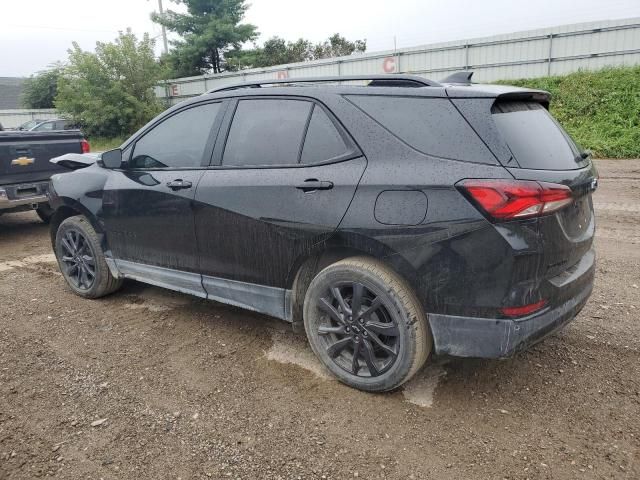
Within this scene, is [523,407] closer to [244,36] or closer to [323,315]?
[323,315]

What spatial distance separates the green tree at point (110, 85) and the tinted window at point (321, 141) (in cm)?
2517

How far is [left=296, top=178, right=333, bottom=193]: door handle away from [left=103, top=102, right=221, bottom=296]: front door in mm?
917

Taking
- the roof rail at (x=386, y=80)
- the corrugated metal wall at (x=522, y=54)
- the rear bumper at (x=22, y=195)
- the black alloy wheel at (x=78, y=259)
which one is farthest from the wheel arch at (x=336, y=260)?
the corrugated metal wall at (x=522, y=54)

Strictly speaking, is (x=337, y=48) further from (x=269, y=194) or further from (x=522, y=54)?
(x=269, y=194)

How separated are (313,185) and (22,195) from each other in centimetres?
529

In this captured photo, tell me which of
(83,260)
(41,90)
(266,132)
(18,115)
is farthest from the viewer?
(41,90)

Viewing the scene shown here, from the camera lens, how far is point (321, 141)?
298cm

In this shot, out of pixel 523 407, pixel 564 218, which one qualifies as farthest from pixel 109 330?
pixel 564 218

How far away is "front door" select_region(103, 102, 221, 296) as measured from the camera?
3576 millimetres

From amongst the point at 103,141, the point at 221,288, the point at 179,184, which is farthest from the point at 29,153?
the point at 103,141

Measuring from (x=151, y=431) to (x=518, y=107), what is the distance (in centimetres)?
262

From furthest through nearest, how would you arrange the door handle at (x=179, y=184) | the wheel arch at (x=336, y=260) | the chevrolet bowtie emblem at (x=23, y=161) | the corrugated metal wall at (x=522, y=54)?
the corrugated metal wall at (x=522, y=54) < the chevrolet bowtie emblem at (x=23, y=161) < the door handle at (x=179, y=184) < the wheel arch at (x=336, y=260)

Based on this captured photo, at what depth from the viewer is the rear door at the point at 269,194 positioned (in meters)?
2.88

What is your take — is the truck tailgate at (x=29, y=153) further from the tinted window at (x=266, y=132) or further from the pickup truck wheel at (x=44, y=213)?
the tinted window at (x=266, y=132)
